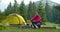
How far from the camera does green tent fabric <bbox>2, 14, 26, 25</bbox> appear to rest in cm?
606

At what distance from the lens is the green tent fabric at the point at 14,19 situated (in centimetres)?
606

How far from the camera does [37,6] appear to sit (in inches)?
240

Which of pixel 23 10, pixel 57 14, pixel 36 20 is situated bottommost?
pixel 36 20

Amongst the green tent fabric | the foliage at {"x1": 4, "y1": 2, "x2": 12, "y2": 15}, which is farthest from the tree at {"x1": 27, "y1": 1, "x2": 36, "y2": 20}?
the foliage at {"x1": 4, "y1": 2, "x2": 12, "y2": 15}

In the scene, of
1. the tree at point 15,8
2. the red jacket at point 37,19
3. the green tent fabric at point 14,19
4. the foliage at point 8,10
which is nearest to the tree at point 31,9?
the red jacket at point 37,19

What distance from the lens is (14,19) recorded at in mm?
6109

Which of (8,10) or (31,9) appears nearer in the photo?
(8,10)

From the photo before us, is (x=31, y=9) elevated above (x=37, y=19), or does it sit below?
above

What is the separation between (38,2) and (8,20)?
2.94 feet

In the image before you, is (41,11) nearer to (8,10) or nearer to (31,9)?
(31,9)

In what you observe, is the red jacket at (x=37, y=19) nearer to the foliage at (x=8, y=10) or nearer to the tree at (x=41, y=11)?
the tree at (x=41, y=11)

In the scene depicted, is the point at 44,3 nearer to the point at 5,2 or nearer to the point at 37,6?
the point at 37,6

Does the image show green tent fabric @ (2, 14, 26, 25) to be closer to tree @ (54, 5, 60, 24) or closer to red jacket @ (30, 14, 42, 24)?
red jacket @ (30, 14, 42, 24)

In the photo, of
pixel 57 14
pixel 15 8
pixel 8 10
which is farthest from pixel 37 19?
pixel 8 10
